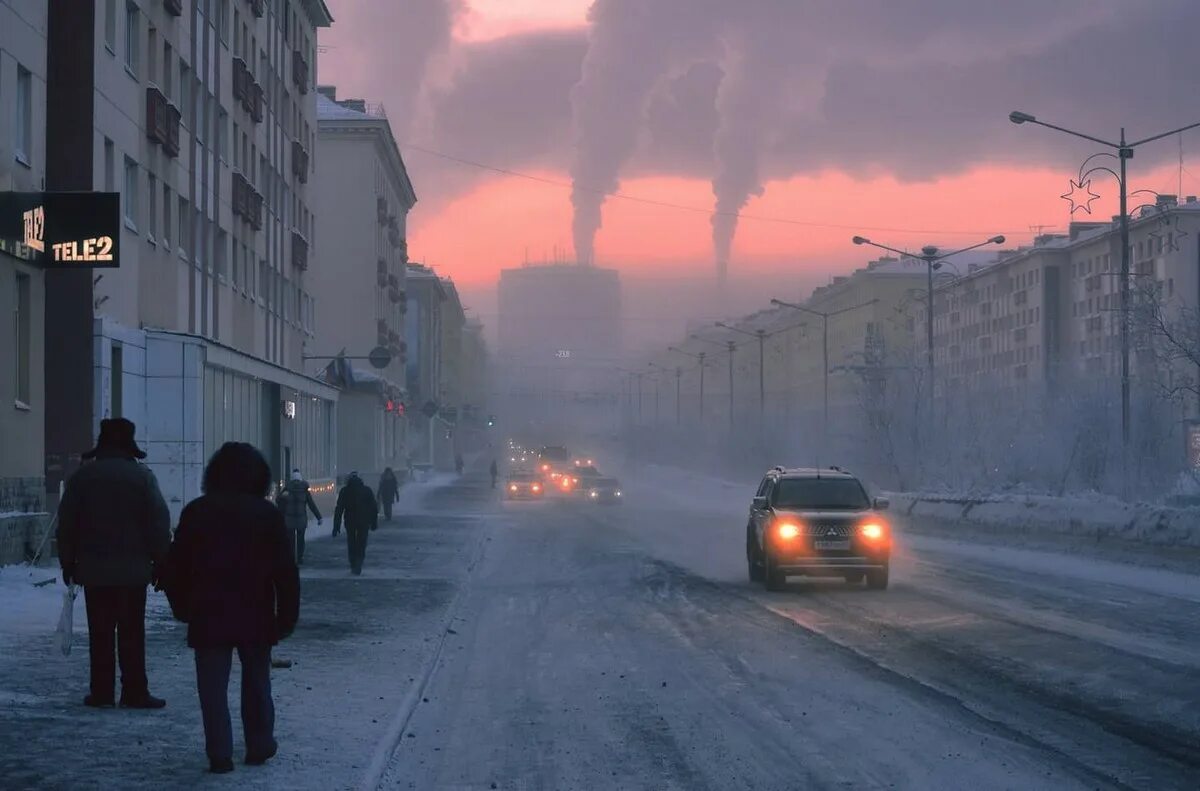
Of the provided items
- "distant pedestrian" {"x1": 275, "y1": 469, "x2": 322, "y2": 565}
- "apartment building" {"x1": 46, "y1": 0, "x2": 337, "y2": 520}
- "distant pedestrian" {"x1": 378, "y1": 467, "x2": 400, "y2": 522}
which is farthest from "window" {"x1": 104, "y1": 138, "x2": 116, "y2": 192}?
"distant pedestrian" {"x1": 378, "y1": 467, "x2": 400, "y2": 522}

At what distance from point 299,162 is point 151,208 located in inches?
1047

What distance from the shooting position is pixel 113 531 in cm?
1087

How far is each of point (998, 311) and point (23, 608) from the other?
124m

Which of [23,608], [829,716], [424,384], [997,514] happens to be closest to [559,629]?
[23,608]

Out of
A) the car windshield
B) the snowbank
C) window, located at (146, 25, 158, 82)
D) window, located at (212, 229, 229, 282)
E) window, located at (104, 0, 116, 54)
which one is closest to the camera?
the car windshield

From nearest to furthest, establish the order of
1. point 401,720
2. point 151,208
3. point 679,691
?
point 401,720 → point 679,691 → point 151,208

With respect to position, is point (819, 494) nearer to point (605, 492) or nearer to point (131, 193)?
point (131, 193)

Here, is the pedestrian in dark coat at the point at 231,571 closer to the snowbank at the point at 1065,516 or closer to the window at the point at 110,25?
the snowbank at the point at 1065,516

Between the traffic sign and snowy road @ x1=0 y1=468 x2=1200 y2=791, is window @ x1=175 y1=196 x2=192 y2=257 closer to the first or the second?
snowy road @ x1=0 y1=468 x2=1200 y2=791

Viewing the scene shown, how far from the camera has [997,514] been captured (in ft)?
124

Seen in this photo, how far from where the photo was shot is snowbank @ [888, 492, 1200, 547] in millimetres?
28248

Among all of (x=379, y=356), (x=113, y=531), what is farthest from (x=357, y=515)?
(x=379, y=356)

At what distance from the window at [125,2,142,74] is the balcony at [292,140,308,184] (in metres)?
26.6

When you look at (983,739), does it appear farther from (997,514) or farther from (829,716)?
(997,514)
